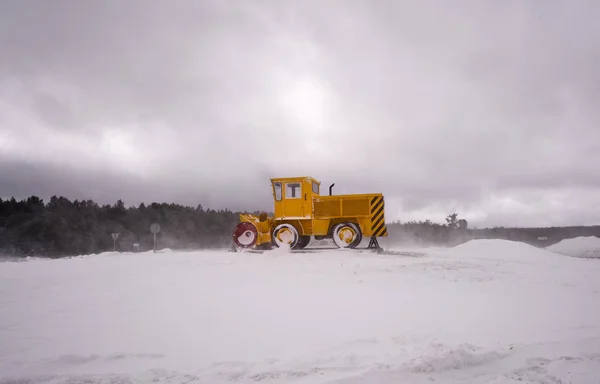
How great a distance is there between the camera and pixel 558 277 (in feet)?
30.8

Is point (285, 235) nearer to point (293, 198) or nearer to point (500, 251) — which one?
point (293, 198)

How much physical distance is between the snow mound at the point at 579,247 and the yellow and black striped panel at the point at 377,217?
51.4 ft

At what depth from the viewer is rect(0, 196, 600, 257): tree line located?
4066cm

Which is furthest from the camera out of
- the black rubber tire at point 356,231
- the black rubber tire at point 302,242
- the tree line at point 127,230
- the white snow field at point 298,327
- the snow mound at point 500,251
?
the tree line at point 127,230

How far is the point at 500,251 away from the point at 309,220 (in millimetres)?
8191

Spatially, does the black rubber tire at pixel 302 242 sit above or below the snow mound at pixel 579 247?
above

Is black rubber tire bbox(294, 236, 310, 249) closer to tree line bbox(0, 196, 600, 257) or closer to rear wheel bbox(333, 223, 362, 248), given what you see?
rear wheel bbox(333, 223, 362, 248)

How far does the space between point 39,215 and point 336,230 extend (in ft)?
156

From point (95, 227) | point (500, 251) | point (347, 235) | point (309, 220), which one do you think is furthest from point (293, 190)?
point (95, 227)

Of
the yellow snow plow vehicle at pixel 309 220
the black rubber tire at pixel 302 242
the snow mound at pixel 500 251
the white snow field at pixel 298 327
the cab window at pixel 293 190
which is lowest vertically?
the white snow field at pixel 298 327

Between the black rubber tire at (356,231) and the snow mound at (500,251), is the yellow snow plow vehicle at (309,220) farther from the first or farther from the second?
the snow mound at (500,251)

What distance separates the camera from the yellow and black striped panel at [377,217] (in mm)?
14891

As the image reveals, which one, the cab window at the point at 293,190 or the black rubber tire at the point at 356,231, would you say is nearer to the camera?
the black rubber tire at the point at 356,231

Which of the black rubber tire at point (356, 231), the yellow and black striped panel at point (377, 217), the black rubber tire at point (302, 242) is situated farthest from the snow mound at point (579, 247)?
the black rubber tire at point (302, 242)
